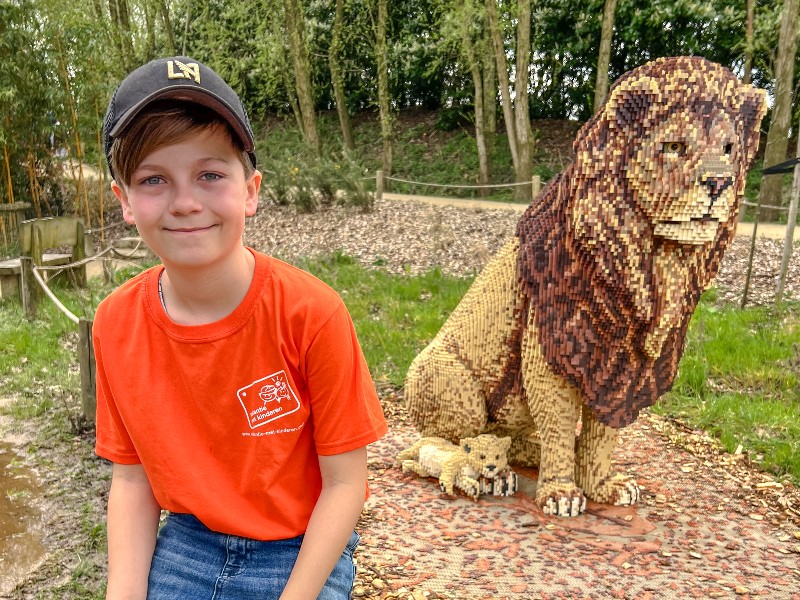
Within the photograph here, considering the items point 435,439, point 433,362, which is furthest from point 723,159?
point 435,439

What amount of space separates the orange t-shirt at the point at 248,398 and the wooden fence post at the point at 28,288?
5.52 metres

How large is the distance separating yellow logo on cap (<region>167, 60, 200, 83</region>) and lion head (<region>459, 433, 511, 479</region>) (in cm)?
211

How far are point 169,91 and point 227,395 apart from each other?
689mm

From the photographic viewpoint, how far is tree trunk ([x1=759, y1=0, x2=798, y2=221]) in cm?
984

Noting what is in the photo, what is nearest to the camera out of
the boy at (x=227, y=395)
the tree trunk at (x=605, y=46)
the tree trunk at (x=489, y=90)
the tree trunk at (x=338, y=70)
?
the boy at (x=227, y=395)

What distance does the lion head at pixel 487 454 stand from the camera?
3150 mm

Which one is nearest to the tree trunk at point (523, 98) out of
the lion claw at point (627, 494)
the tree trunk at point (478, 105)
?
the tree trunk at point (478, 105)

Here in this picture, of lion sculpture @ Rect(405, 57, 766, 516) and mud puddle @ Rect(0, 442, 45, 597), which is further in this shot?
mud puddle @ Rect(0, 442, 45, 597)

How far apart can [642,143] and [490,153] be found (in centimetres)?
1363

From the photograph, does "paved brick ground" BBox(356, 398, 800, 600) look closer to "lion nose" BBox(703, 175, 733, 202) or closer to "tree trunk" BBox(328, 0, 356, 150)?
"lion nose" BBox(703, 175, 733, 202)

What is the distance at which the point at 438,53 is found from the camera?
54.2 ft

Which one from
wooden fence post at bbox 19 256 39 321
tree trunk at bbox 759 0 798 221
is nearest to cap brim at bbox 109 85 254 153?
wooden fence post at bbox 19 256 39 321

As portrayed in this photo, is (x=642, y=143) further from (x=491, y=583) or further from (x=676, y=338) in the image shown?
(x=491, y=583)

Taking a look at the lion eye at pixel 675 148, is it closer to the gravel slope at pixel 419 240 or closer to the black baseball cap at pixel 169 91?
the black baseball cap at pixel 169 91
